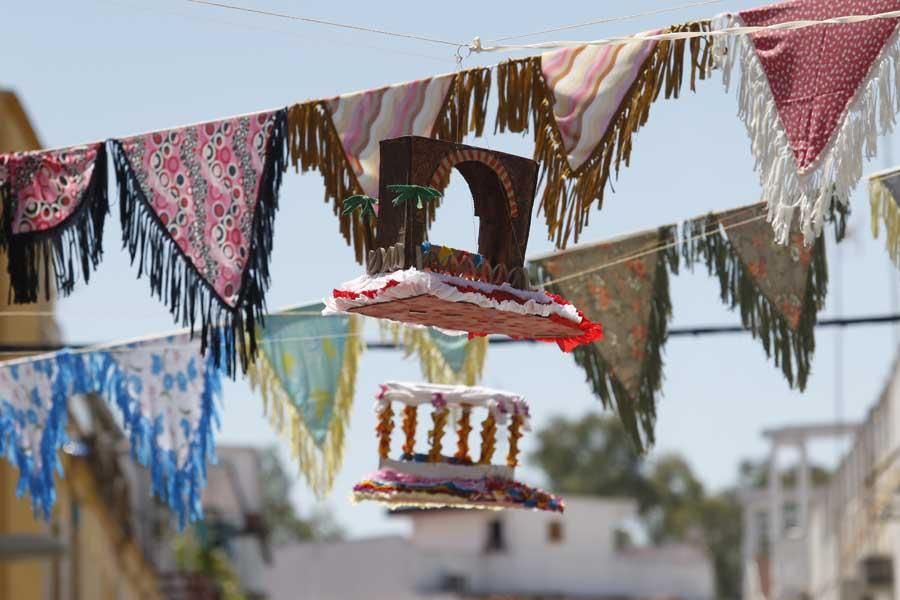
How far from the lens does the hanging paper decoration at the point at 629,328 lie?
1097cm

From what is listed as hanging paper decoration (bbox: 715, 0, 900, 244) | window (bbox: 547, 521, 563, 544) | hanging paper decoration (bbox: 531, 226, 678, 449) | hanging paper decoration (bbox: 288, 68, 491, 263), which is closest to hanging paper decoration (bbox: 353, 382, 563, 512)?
hanging paper decoration (bbox: 531, 226, 678, 449)

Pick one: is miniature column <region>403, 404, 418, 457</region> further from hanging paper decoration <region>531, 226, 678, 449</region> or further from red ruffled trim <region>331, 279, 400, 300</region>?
red ruffled trim <region>331, 279, 400, 300</region>

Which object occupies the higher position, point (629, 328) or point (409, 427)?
point (629, 328)

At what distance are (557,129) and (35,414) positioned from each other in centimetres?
438

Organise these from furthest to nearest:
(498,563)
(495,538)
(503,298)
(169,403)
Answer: (495,538) → (498,563) → (169,403) → (503,298)

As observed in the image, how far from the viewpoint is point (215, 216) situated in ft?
31.5

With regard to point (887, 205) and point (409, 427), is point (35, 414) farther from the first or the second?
point (887, 205)

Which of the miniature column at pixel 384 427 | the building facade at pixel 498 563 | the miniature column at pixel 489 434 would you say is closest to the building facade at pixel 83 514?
the miniature column at pixel 384 427

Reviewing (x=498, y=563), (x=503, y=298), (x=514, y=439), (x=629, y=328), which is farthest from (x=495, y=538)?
(x=503, y=298)

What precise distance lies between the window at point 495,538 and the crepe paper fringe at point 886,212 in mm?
44440

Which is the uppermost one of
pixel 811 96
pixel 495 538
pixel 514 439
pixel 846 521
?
pixel 811 96

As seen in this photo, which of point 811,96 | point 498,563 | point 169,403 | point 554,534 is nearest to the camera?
point 811,96

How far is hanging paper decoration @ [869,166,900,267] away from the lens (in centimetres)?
995

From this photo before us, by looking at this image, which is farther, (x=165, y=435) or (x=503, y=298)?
(x=165, y=435)
